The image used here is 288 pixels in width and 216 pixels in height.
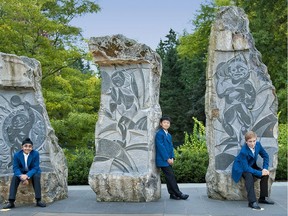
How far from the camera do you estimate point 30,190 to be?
26.9 feet

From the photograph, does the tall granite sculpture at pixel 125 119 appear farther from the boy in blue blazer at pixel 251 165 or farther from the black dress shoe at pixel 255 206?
the black dress shoe at pixel 255 206

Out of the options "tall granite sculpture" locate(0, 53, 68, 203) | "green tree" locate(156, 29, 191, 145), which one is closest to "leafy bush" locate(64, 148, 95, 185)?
"tall granite sculpture" locate(0, 53, 68, 203)

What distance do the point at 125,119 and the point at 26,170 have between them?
7.25 feet

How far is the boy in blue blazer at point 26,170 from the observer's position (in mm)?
7859

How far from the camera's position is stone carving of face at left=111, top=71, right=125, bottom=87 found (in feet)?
28.0

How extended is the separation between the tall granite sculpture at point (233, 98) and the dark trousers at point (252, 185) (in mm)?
516

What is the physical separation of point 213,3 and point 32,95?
19264 millimetres

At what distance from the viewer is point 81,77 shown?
14.1 m

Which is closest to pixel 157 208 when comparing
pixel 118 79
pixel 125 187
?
pixel 125 187

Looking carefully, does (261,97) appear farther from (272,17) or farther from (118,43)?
(272,17)

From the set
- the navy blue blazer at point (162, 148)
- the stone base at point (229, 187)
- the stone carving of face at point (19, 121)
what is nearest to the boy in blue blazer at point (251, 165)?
the stone base at point (229, 187)

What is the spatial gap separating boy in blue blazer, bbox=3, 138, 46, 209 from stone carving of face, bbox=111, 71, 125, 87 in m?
2.09

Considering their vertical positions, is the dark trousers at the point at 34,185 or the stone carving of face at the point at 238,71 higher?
the stone carving of face at the point at 238,71

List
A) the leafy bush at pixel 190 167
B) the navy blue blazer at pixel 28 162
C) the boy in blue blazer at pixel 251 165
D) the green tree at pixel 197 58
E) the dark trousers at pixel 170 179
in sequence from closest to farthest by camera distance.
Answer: the boy in blue blazer at pixel 251 165 < the navy blue blazer at pixel 28 162 < the dark trousers at pixel 170 179 < the leafy bush at pixel 190 167 < the green tree at pixel 197 58
